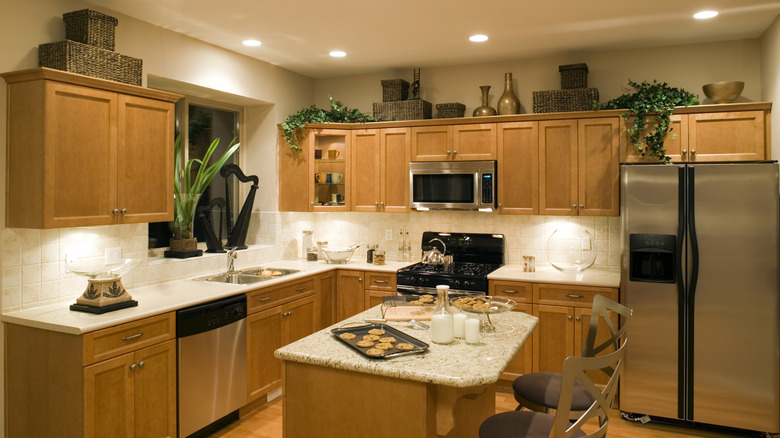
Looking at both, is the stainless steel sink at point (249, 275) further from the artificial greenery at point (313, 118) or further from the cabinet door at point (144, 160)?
the artificial greenery at point (313, 118)

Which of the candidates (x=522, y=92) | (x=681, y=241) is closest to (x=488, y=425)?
(x=681, y=241)

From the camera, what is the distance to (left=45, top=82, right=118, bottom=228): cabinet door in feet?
9.30

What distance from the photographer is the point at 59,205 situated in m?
2.88

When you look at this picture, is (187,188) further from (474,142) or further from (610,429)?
(610,429)

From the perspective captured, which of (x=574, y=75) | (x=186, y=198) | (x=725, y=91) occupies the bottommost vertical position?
(x=186, y=198)

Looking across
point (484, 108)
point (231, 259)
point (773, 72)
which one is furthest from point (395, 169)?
point (773, 72)

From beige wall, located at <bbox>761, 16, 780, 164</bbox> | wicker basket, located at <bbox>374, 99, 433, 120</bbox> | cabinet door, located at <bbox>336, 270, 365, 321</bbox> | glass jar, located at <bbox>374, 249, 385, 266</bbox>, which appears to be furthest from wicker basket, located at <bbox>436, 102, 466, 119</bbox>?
beige wall, located at <bbox>761, 16, 780, 164</bbox>

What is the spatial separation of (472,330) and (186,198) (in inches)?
112

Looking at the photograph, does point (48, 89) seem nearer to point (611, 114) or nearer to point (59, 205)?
point (59, 205)

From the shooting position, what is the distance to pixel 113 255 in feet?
11.3

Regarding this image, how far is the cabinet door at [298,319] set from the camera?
13.8 feet

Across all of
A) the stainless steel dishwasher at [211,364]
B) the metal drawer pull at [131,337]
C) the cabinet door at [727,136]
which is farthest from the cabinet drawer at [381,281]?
the cabinet door at [727,136]

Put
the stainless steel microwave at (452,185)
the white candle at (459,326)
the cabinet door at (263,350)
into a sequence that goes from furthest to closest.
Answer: the stainless steel microwave at (452,185) < the cabinet door at (263,350) < the white candle at (459,326)

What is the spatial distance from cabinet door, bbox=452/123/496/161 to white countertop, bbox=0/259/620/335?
1024 mm
